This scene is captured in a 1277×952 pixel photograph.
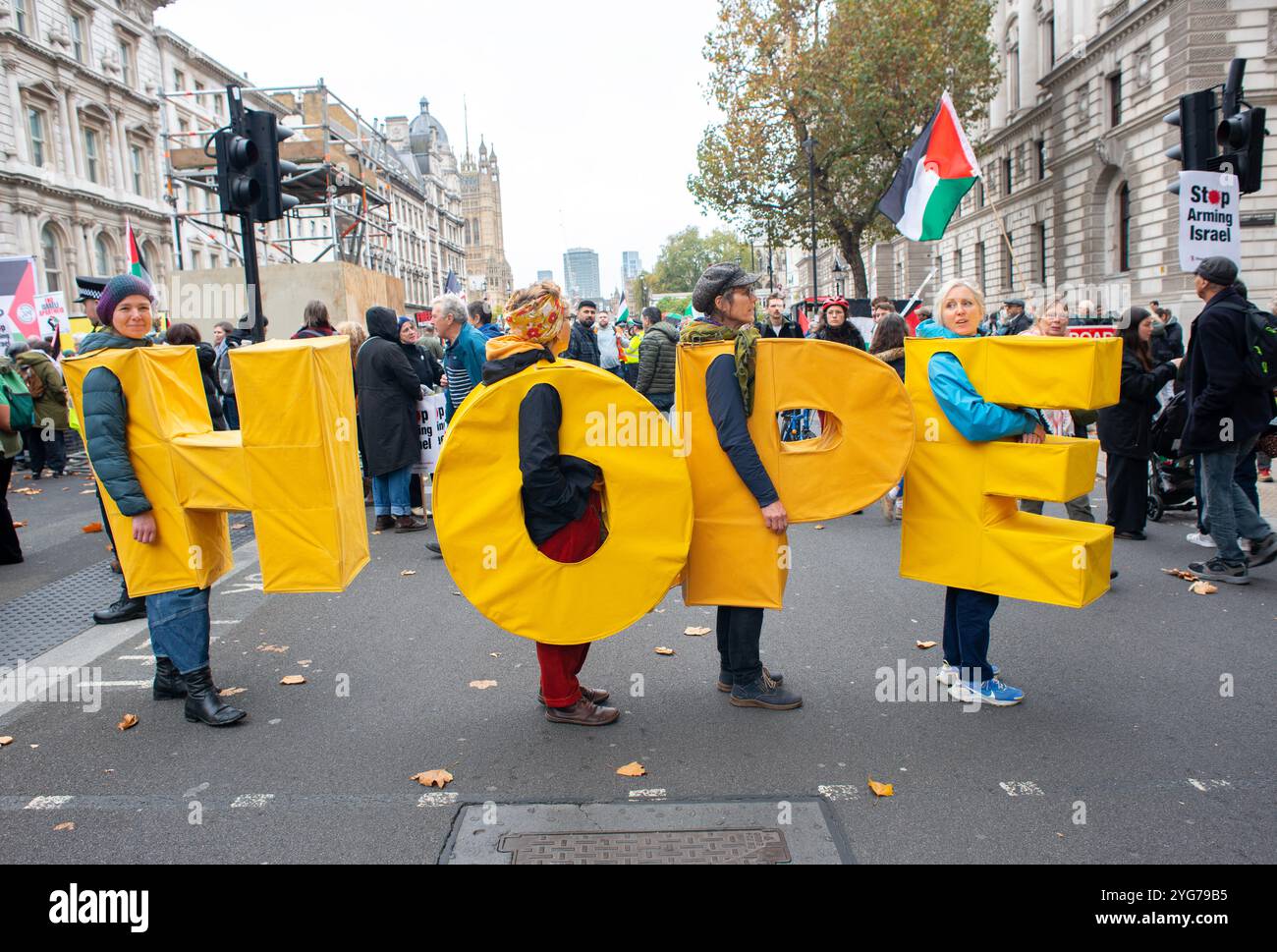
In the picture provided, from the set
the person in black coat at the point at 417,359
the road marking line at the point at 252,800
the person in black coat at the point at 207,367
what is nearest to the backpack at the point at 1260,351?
the road marking line at the point at 252,800

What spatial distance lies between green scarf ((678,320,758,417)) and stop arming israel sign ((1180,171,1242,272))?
5.92 metres

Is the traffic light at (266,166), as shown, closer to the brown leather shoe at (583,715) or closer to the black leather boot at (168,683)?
the black leather boot at (168,683)

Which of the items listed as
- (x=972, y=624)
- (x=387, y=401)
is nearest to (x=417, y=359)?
(x=387, y=401)

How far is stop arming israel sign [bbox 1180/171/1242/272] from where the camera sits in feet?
27.1

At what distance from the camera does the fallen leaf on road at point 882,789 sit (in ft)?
12.2

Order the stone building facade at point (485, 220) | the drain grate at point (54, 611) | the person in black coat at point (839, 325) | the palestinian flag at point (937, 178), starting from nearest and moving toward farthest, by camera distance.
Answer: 1. the drain grate at point (54, 611)
2. the person in black coat at point (839, 325)
3. the palestinian flag at point (937, 178)
4. the stone building facade at point (485, 220)

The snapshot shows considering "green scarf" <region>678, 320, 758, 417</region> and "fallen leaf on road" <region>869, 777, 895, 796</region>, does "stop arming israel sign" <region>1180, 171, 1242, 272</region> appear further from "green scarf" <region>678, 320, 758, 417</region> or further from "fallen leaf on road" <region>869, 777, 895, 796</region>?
"fallen leaf on road" <region>869, 777, 895, 796</region>

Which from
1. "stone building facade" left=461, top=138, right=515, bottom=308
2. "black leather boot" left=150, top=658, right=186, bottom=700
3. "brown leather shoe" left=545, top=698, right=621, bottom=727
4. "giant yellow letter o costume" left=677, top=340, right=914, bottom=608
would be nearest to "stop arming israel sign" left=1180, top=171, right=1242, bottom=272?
"giant yellow letter o costume" left=677, top=340, right=914, bottom=608

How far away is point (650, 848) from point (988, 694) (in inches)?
85.5

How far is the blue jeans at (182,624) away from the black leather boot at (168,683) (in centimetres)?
34

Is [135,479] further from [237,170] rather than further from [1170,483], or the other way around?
[1170,483]

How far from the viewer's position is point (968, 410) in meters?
4.31

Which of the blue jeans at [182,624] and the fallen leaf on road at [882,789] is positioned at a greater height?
the blue jeans at [182,624]

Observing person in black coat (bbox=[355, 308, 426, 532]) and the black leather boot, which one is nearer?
the black leather boot
